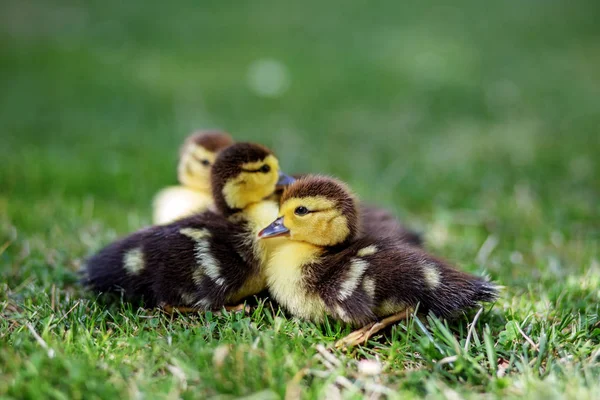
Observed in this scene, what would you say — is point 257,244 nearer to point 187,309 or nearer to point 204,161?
point 187,309

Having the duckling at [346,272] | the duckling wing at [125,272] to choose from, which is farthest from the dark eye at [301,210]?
the duckling wing at [125,272]

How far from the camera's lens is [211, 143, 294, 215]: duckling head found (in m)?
2.62

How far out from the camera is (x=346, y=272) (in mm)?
2311

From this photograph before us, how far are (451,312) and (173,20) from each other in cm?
747

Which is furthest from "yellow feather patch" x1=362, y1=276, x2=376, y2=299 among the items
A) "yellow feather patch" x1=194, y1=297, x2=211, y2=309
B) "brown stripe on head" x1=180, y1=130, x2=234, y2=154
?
"brown stripe on head" x1=180, y1=130, x2=234, y2=154

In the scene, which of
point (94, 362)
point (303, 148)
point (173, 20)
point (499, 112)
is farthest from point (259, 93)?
point (94, 362)

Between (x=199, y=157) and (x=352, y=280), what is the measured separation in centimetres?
121

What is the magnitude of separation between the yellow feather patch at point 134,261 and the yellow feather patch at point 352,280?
2.63 feet

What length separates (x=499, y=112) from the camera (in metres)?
5.81

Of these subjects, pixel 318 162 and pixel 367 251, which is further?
pixel 318 162

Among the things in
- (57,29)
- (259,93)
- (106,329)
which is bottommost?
(106,329)

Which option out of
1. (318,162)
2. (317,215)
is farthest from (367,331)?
(318,162)

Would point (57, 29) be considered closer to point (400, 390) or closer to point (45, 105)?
point (45, 105)

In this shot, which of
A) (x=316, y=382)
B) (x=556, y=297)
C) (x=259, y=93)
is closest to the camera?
(x=316, y=382)
